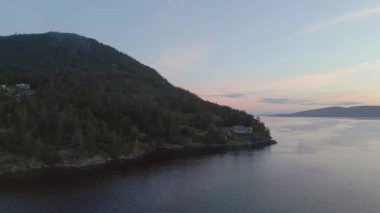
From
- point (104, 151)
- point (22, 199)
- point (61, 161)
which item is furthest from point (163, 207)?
point (104, 151)

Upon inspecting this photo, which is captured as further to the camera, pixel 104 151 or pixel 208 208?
pixel 104 151

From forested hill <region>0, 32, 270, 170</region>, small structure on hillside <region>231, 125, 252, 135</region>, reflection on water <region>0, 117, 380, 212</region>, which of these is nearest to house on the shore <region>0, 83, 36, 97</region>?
forested hill <region>0, 32, 270, 170</region>

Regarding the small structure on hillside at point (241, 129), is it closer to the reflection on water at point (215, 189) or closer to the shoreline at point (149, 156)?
the shoreline at point (149, 156)

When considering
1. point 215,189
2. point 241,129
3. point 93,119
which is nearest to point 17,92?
point 93,119

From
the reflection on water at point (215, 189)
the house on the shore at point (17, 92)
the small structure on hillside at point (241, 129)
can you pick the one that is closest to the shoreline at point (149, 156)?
the small structure on hillside at point (241, 129)

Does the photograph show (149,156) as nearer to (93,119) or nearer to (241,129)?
(93,119)

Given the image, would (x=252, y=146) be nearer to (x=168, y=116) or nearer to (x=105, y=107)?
(x=168, y=116)

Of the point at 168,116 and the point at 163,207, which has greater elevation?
the point at 168,116
